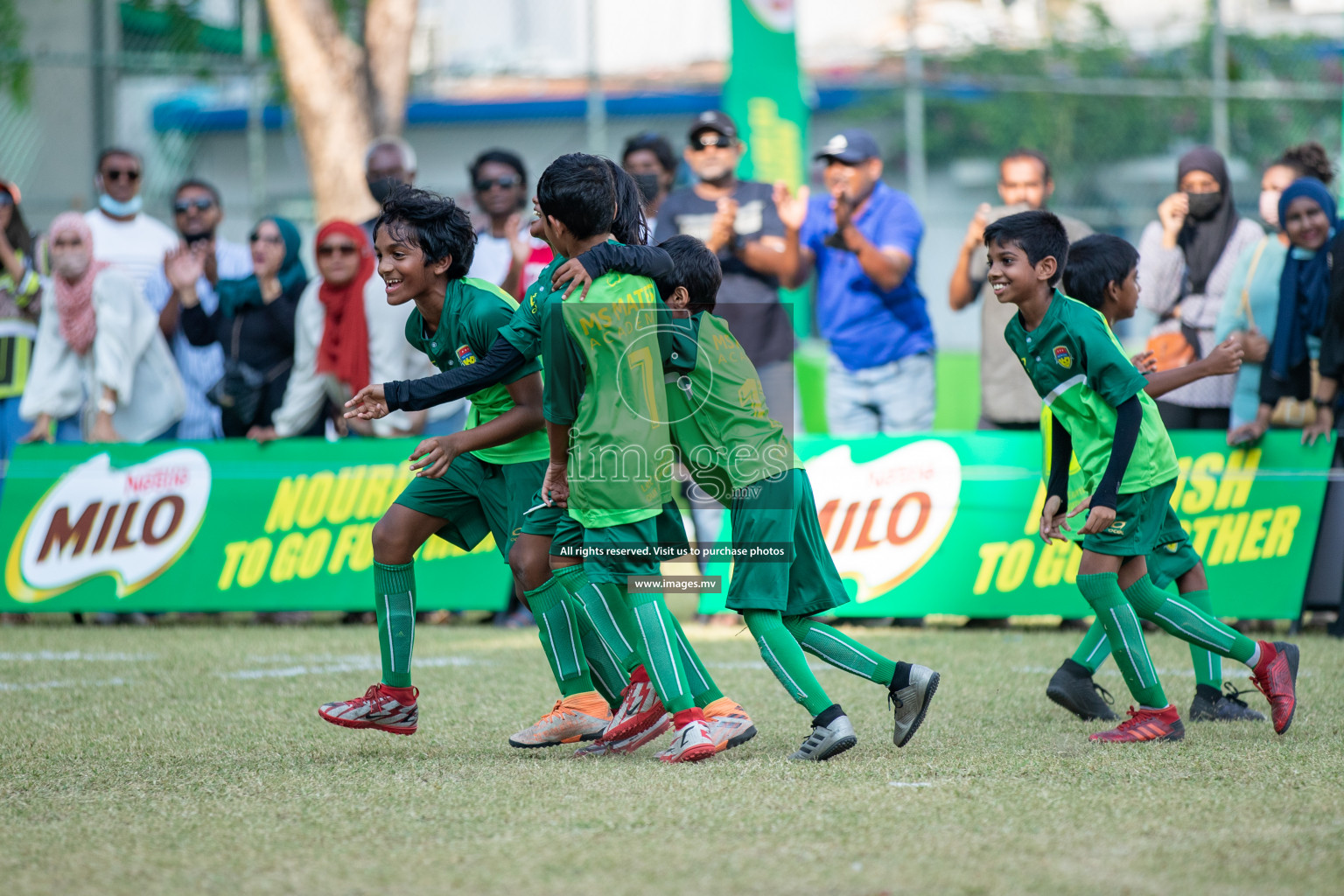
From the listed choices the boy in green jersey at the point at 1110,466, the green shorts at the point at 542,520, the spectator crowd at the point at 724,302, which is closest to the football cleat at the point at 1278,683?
the boy in green jersey at the point at 1110,466

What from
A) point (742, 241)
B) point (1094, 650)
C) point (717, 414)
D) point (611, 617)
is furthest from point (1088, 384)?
point (742, 241)

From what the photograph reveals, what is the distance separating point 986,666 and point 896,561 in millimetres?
1250

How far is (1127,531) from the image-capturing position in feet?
15.8

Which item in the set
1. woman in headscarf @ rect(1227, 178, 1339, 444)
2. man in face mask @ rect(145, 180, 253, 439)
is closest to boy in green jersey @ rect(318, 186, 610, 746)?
woman in headscarf @ rect(1227, 178, 1339, 444)

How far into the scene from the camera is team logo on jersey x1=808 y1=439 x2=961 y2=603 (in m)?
7.52

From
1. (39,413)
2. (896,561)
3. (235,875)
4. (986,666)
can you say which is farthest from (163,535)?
(235,875)

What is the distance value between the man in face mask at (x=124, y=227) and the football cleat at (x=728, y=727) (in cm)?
587

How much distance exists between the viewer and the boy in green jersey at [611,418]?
14.3 ft

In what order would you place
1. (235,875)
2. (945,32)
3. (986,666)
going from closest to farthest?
(235,875) < (986,666) < (945,32)

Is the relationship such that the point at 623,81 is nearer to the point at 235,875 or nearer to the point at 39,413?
the point at 39,413

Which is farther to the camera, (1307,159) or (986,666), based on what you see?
(1307,159)

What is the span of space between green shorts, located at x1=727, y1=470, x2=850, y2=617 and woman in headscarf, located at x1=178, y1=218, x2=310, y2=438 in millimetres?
4496

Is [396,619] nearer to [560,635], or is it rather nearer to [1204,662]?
[560,635]

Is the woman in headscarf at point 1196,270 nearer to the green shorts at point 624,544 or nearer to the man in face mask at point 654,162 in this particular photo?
the man in face mask at point 654,162
